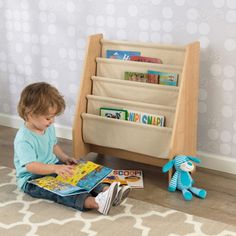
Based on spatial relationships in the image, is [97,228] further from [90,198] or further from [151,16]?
[151,16]

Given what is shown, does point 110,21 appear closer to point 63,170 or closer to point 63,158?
point 63,158

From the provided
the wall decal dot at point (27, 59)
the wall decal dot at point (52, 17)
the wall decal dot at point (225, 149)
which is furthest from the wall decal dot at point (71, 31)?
the wall decal dot at point (225, 149)

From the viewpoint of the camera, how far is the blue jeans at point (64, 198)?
2016 mm

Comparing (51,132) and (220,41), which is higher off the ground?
(220,41)

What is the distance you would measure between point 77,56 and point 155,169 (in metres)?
0.78

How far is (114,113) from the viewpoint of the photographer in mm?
2420

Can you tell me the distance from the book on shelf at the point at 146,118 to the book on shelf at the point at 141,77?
157mm

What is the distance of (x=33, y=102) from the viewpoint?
2.05 meters

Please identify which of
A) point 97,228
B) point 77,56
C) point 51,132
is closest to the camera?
point 97,228

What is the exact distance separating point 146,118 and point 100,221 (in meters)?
0.61

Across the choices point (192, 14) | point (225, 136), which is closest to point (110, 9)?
point (192, 14)

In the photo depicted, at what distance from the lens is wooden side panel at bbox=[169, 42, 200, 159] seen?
86.6 inches

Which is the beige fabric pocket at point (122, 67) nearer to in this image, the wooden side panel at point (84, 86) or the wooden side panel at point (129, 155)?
the wooden side panel at point (84, 86)

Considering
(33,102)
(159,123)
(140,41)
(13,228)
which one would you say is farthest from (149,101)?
(13,228)
